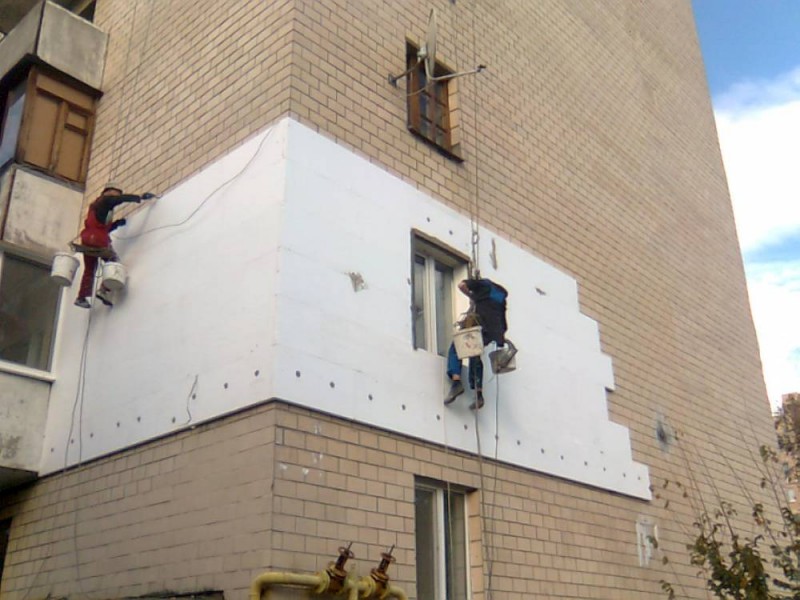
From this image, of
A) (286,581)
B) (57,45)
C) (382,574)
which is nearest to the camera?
(286,581)

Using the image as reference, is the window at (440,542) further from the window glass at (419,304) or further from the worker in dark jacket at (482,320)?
the window glass at (419,304)

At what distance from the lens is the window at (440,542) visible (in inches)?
316

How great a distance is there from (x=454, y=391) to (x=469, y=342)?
538mm

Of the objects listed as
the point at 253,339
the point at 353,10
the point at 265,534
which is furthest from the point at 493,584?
the point at 353,10

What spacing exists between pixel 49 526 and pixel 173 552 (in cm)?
231

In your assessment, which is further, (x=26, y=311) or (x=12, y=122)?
(x=12, y=122)

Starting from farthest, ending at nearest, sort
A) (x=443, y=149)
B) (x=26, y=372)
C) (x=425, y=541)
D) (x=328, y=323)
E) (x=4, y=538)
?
(x=443, y=149) → (x=4, y=538) → (x=26, y=372) → (x=425, y=541) → (x=328, y=323)

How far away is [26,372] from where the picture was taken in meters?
9.42

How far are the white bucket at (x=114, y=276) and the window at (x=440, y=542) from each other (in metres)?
3.76

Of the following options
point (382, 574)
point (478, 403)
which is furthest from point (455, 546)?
point (382, 574)

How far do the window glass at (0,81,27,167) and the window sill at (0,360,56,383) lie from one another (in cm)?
274

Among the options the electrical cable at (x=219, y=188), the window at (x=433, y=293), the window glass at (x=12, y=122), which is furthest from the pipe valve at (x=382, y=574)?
the window glass at (x=12, y=122)

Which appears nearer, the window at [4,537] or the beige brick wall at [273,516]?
the beige brick wall at [273,516]

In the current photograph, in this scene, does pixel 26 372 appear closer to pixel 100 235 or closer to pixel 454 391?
pixel 100 235
